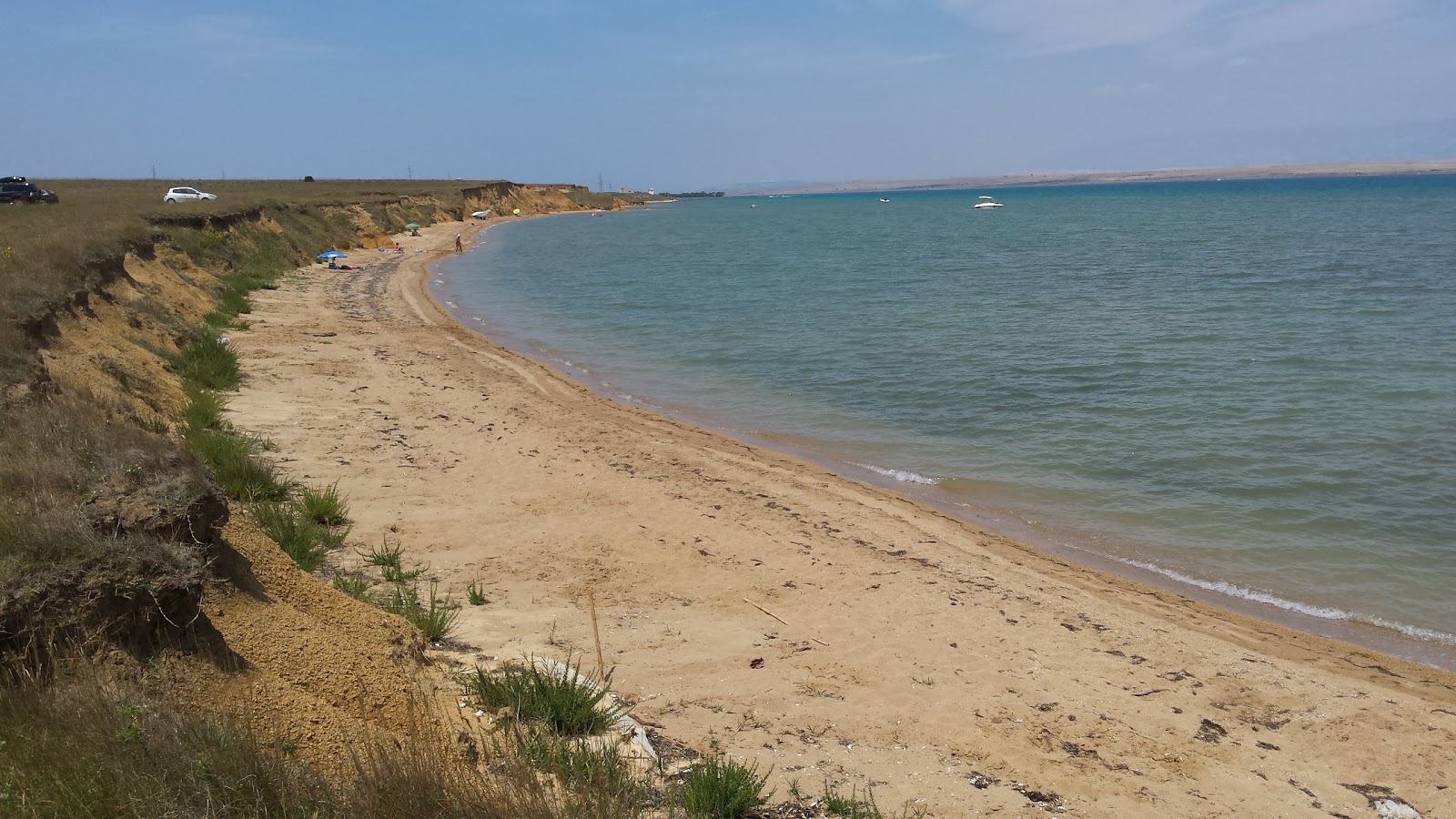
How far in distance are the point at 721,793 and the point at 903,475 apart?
8834 millimetres

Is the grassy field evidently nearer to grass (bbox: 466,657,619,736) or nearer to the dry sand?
grass (bbox: 466,657,619,736)

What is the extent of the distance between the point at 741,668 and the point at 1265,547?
22.5ft

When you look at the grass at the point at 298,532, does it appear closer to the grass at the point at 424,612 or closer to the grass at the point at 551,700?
the grass at the point at 424,612

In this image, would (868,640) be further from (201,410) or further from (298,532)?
(201,410)

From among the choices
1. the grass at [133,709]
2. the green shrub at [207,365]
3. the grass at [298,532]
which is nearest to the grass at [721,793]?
the grass at [133,709]

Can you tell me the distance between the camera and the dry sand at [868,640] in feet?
18.3

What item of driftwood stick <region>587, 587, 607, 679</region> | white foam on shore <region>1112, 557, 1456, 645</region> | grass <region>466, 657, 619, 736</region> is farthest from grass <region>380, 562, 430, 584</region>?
white foam on shore <region>1112, 557, 1456, 645</region>

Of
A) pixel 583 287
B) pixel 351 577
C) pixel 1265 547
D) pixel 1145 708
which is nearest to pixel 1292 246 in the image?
pixel 583 287

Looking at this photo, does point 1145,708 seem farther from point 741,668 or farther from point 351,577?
point 351,577

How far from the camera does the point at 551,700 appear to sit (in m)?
4.96

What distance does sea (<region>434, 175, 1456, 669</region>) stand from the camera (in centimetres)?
997

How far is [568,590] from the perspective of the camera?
25.3ft

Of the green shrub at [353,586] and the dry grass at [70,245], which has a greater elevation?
the dry grass at [70,245]

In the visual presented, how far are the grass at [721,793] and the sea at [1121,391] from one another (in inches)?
259
